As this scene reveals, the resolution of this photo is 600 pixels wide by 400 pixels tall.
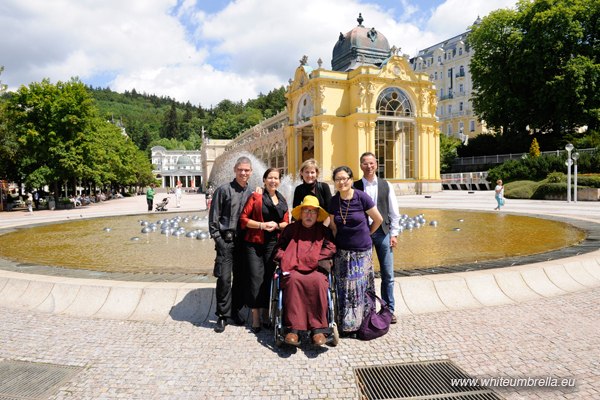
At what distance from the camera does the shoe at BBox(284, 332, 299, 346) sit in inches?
169

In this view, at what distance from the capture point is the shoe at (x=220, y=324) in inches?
197

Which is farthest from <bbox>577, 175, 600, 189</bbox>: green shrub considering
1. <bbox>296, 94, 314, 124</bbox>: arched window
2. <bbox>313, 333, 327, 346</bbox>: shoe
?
<bbox>313, 333, 327, 346</bbox>: shoe

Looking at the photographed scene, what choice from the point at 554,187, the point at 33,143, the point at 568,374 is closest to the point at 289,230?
the point at 568,374

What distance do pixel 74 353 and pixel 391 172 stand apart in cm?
4040

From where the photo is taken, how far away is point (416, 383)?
Result: 12.3 feet

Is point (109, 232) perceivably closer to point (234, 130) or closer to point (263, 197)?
point (263, 197)

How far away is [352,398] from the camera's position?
3.48 m

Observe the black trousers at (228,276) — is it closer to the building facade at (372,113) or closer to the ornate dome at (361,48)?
the building facade at (372,113)

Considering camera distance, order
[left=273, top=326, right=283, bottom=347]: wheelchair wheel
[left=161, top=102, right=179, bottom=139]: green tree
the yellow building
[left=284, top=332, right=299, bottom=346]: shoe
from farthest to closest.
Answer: [left=161, top=102, right=179, bottom=139]: green tree
the yellow building
[left=273, top=326, right=283, bottom=347]: wheelchair wheel
[left=284, top=332, right=299, bottom=346]: shoe

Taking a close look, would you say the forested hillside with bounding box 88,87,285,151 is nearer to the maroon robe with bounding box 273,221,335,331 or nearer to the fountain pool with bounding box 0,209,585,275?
the fountain pool with bounding box 0,209,585,275

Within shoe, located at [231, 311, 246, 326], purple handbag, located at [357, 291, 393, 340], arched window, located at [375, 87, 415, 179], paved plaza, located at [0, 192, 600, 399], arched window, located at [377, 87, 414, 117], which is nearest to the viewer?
paved plaza, located at [0, 192, 600, 399]

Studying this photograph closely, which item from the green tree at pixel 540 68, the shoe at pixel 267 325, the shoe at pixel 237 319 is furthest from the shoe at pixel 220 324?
the green tree at pixel 540 68

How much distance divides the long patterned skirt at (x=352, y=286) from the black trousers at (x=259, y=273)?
0.96 m

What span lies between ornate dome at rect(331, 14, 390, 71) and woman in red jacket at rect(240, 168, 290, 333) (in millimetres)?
41588
